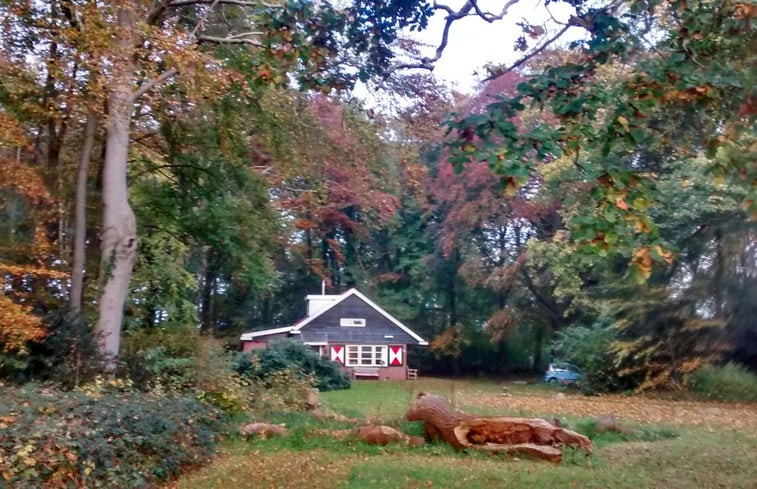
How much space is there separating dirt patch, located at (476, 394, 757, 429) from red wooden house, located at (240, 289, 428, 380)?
19.0 m

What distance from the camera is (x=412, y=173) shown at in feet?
58.0

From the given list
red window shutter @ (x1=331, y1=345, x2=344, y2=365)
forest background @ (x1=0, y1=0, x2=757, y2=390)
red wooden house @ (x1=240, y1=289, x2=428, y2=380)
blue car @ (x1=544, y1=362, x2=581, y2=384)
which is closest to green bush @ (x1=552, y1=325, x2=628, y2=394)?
forest background @ (x1=0, y1=0, x2=757, y2=390)

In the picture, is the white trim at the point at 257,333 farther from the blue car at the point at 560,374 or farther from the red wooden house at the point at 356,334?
the blue car at the point at 560,374

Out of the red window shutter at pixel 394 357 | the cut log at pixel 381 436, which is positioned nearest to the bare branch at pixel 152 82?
the cut log at pixel 381 436

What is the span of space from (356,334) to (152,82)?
Result: 3021cm

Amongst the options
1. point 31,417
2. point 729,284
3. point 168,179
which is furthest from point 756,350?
point 31,417

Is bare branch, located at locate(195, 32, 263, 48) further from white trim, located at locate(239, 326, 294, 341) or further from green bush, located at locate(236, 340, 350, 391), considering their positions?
white trim, located at locate(239, 326, 294, 341)

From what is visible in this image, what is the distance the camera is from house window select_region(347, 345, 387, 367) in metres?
43.0

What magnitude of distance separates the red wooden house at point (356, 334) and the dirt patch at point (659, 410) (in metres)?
19.0

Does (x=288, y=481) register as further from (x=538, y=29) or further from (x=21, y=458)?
(x=538, y=29)

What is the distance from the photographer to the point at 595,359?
2981 cm

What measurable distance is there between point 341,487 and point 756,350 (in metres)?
21.2

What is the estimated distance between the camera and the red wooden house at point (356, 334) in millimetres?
42375

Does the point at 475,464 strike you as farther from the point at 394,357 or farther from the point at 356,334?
the point at 394,357
